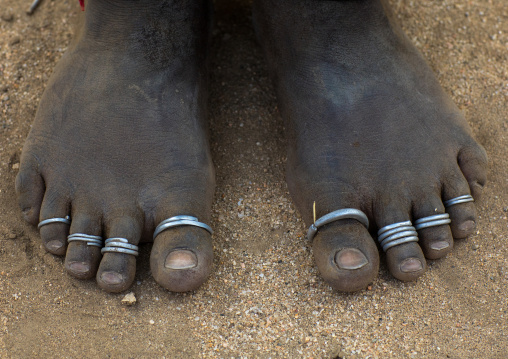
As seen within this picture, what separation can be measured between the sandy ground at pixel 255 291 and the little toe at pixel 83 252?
41 millimetres

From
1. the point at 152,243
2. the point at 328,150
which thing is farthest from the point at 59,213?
the point at 328,150

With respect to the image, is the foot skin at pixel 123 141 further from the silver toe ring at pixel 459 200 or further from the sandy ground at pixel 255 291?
the silver toe ring at pixel 459 200

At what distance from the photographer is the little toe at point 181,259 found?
1.17m

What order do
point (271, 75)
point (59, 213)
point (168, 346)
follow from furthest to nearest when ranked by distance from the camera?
point (271, 75) < point (59, 213) < point (168, 346)

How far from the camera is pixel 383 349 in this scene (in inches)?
45.6

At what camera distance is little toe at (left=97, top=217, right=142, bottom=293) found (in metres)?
1.19

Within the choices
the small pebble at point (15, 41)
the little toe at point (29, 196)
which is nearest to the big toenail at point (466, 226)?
the little toe at point (29, 196)

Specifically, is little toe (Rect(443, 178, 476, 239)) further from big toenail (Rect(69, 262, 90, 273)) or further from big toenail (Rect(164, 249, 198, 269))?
big toenail (Rect(69, 262, 90, 273))

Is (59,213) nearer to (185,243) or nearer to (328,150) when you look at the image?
(185,243)

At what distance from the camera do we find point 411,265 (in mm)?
1214

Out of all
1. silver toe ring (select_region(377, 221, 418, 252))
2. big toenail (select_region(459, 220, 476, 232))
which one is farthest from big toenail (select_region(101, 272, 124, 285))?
big toenail (select_region(459, 220, 476, 232))

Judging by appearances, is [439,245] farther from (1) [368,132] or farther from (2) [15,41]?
(2) [15,41]

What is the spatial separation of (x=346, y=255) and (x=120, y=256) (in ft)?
1.76

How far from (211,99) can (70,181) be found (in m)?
0.52
